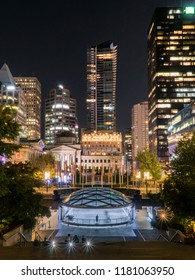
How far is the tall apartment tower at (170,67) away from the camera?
169500 mm

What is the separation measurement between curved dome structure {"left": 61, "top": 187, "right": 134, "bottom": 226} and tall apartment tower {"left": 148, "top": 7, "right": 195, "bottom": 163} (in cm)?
11941

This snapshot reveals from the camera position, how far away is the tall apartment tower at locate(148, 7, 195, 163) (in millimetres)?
169500

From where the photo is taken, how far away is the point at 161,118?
170500 mm

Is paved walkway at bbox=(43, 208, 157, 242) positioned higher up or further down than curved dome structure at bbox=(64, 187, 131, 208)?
further down

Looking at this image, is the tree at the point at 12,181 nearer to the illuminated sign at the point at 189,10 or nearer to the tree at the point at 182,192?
the tree at the point at 182,192

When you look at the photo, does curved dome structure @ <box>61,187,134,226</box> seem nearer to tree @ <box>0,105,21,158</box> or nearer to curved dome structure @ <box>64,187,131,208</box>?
curved dome structure @ <box>64,187,131,208</box>

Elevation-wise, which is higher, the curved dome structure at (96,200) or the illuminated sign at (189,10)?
the illuminated sign at (189,10)

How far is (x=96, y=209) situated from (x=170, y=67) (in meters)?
141

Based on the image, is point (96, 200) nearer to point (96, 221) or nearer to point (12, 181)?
point (96, 221)

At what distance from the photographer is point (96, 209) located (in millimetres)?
48719

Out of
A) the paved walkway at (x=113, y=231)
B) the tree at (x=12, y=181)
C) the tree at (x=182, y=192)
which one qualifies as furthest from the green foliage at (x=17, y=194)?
the paved walkway at (x=113, y=231)

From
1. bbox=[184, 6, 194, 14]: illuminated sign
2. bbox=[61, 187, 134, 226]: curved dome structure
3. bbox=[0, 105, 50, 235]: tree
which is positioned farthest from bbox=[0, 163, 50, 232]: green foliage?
bbox=[184, 6, 194, 14]: illuminated sign

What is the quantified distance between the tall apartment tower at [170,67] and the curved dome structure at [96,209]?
119409 mm

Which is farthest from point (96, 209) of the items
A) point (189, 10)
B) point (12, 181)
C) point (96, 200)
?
point (189, 10)
